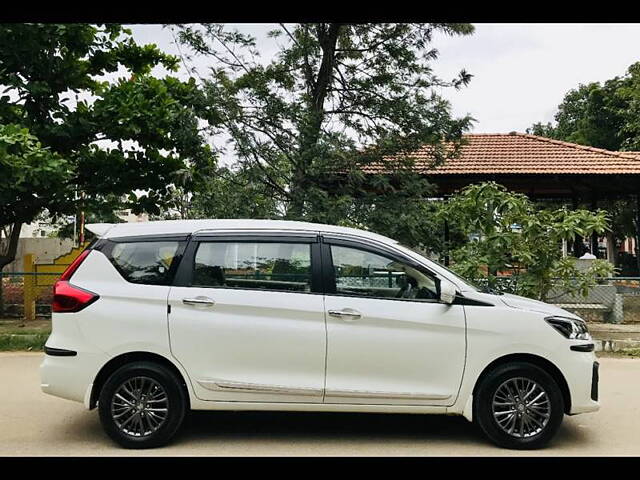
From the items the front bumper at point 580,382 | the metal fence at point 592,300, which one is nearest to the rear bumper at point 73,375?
the front bumper at point 580,382

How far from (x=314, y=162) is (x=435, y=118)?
7.93 feet

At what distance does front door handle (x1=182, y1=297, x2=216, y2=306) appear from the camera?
5.17m

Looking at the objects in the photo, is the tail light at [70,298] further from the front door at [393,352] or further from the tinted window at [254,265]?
the front door at [393,352]

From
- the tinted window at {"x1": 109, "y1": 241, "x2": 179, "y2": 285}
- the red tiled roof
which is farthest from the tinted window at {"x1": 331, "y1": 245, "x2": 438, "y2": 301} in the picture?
the red tiled roof

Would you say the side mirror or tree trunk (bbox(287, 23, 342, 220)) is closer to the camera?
the side mirror

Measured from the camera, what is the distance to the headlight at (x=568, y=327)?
5.27 meters

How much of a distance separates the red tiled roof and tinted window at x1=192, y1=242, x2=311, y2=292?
32.9ft

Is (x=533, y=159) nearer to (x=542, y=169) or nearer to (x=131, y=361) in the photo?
(x=542, y=169)

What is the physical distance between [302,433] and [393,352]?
1205 millimetres

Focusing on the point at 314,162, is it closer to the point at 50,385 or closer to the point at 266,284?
the point at 266,284

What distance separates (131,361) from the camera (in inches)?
205

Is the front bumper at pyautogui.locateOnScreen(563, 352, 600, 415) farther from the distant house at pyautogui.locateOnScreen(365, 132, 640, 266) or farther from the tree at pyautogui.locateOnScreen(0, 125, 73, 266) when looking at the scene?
the distant house at pyautogui.locateOnScreen(365, 132, 640, 266)
